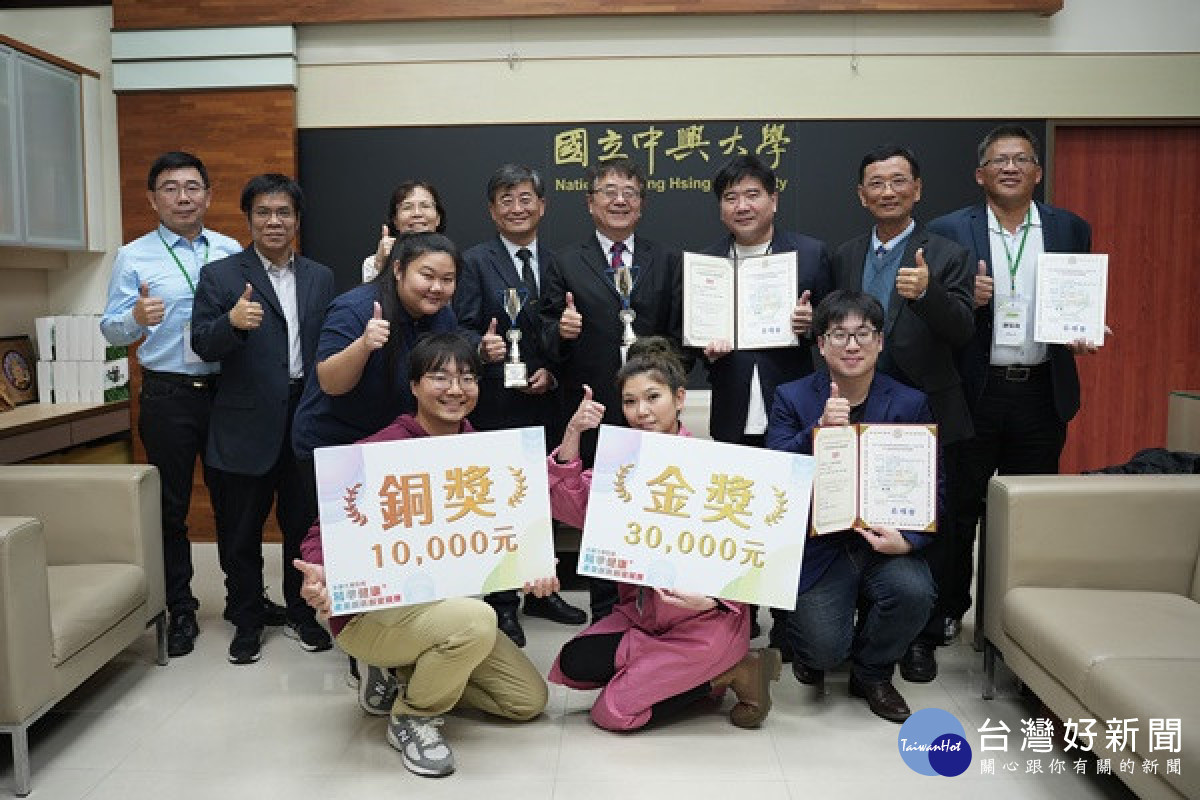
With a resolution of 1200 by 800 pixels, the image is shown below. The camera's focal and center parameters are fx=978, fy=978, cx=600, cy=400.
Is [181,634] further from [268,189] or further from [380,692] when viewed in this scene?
[268,189]

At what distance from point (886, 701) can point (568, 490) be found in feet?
3.50

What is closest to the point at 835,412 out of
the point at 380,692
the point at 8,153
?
the point at 380,692

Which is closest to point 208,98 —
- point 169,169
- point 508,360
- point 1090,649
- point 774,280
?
point 169,169

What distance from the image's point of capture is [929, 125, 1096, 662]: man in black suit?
3104 millimetres

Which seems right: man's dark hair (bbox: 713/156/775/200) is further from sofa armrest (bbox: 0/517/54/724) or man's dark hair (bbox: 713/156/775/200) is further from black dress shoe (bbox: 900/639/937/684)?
sofa armrest (bbox: 0/517/54/724)

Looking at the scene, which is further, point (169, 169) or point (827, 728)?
point (169, 169)

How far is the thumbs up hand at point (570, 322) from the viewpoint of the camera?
312 centimetres

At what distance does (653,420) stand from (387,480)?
73 cm

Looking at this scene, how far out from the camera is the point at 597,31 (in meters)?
4.82

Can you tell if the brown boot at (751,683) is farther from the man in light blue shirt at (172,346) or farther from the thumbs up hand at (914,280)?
the man in light blue shirt at (172,346)

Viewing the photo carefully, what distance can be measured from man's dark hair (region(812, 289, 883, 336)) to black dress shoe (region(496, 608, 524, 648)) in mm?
1472

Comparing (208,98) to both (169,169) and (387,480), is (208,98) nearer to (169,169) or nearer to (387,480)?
(169,169)

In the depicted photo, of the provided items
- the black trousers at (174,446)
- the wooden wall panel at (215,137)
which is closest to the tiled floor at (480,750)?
the black trousers at (174,446)

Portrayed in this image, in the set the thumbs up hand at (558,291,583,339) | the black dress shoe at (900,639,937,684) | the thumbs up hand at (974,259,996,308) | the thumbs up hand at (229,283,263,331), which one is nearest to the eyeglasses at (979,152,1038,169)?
the thumbs up hand at (974,259,996,308)
